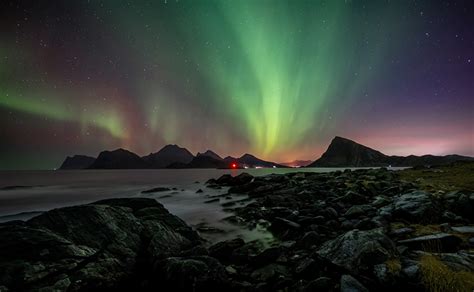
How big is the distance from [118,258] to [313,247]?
6.13m

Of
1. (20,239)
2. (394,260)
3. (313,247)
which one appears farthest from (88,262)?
(394,260)

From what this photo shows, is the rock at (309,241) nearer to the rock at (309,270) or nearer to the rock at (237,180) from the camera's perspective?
the rock at (309,270)

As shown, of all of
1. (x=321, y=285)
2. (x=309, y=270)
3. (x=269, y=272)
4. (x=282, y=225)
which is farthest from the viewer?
(x=282, y=225)

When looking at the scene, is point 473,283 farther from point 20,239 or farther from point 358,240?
point 20,239

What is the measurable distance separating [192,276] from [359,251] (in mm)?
4112

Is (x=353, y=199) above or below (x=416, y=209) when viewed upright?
below

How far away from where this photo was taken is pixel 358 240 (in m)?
5.88

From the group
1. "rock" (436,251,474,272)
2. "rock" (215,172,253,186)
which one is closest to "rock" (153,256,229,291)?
"rock" (436,251,474,272)

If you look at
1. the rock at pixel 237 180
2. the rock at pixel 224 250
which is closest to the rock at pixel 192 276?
the rock at pixel 224 250

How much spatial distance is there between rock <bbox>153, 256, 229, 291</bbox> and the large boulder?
1.05 meters

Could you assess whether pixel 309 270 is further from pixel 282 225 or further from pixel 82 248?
pixel 82 248

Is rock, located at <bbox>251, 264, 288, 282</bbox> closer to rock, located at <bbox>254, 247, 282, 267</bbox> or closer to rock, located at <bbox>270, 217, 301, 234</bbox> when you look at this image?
rock, located at <bbox>254, 247, 282, 267</bbox>

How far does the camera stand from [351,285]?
4605 millimetres

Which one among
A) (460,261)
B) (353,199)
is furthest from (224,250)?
(353,199)
